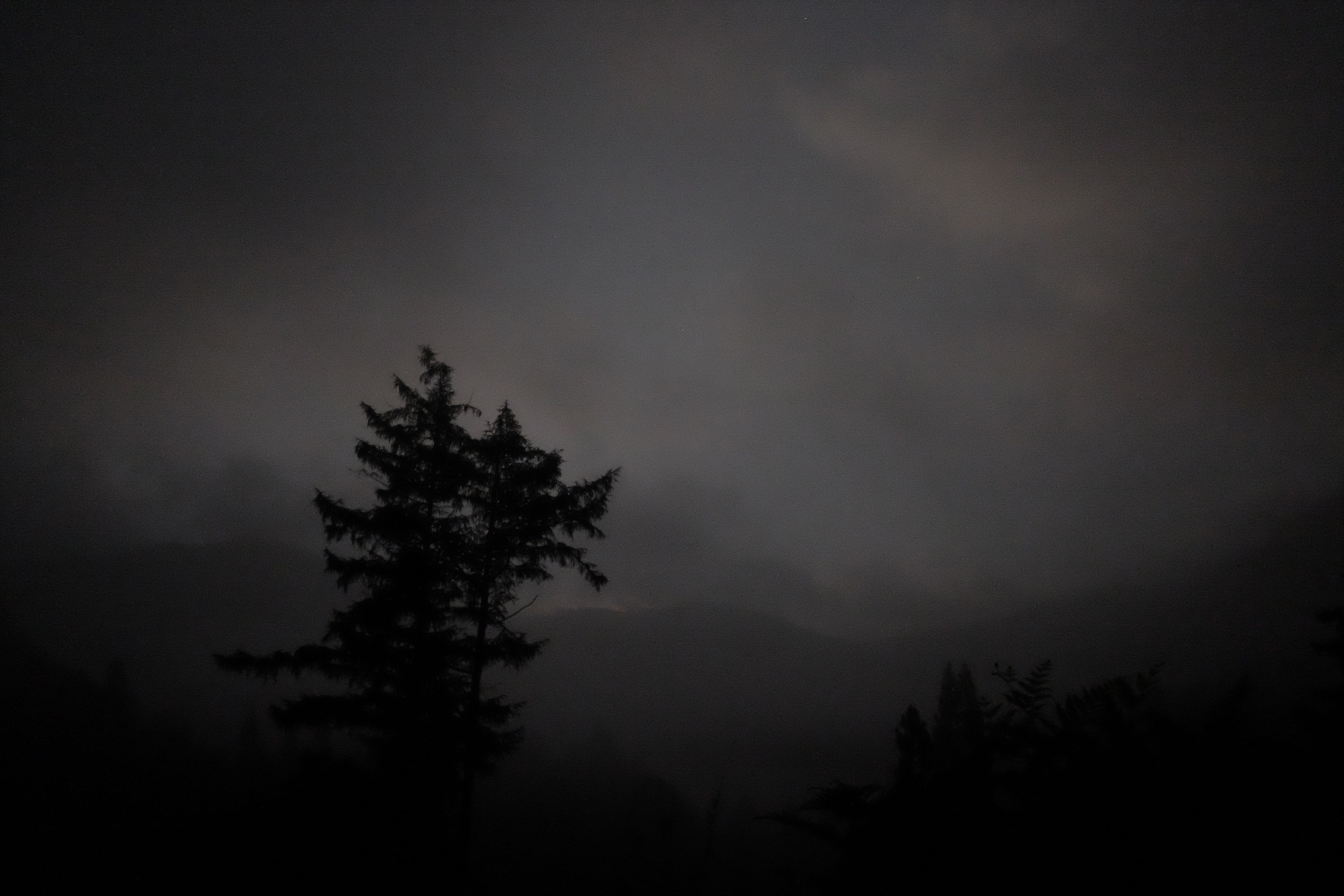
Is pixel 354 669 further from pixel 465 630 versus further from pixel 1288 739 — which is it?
pixel 1288 739

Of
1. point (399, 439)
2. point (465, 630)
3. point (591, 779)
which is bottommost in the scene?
point (591, 779)

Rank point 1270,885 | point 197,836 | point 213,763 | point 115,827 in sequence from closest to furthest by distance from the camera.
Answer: point 1270,885 < point 197,836 < point 115,827 < point 213,763

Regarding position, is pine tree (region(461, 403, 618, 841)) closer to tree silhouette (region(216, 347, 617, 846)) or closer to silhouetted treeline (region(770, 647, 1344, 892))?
tree silhouette (region(216, 347, 617, 846))

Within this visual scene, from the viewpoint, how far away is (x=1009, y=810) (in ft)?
10.5

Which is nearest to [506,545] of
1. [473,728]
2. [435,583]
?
[435,583]

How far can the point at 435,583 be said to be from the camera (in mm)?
11734

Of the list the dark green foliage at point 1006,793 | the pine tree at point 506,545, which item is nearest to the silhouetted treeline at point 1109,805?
the dark green foliage at point 1006,793

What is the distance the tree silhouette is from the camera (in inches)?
444

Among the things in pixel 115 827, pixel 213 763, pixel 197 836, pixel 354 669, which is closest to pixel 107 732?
pixel 213 763

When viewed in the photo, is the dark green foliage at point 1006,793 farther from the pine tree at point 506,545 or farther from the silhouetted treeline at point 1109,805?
the pine tree at point 506,545

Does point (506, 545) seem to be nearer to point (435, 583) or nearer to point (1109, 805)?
point (435, 583)

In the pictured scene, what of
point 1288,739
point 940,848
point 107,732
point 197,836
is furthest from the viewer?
point 107,732

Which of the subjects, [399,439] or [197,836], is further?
[399,439]

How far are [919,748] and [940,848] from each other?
5.33 feet
